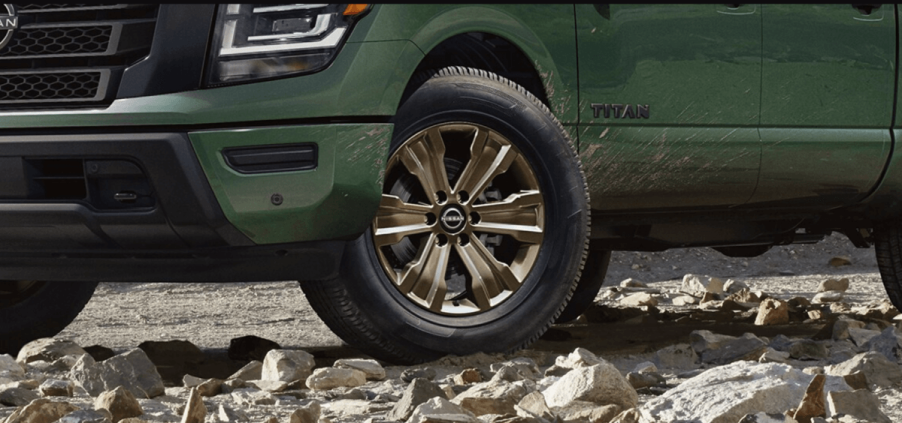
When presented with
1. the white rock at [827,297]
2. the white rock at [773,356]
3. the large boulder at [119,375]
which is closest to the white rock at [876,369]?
the white rock at [773,356]

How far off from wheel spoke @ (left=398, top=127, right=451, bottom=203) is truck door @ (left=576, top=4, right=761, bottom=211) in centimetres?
64

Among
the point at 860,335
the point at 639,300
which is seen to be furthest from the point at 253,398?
the point at 639,300

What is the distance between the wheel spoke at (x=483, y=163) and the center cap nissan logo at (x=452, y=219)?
0.07m

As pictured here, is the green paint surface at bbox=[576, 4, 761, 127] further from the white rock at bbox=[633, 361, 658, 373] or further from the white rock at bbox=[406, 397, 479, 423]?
the white rock at bbox=[406, 397, 479, 423]

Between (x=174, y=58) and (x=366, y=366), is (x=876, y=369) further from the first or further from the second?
(x=174, y=58)

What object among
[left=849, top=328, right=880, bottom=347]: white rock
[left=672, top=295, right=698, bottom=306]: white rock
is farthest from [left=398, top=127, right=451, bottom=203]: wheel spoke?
[left=672, top=295, right=698, bottom=306]: white rock

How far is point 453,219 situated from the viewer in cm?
471

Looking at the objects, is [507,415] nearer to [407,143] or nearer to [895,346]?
[407,143]

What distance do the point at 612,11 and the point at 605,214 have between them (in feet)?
2.60

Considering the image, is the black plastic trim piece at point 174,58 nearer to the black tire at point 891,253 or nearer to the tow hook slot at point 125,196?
the tow hook slot at point 125,196

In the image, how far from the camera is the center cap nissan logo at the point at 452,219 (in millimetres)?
4703

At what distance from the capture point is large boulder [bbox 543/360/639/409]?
383cm

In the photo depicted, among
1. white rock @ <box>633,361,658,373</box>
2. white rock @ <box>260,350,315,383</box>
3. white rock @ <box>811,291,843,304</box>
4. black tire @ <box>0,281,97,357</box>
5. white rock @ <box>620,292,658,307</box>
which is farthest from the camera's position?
white rock @ <box>811,291,843,304</box>

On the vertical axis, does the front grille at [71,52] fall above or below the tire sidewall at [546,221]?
above
